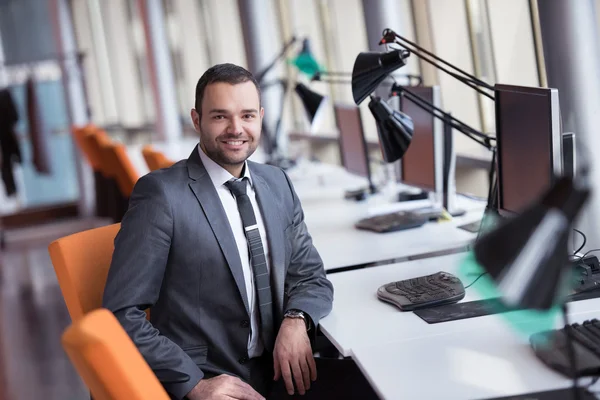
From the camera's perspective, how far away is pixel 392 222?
321 centimetres

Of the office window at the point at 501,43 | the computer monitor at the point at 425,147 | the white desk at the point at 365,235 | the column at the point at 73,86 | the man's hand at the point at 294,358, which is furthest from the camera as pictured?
the column at the point at 73,86

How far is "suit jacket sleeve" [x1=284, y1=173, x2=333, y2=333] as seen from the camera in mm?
2119

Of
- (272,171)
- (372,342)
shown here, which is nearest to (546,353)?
(372,342)

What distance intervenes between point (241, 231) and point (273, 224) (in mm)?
102

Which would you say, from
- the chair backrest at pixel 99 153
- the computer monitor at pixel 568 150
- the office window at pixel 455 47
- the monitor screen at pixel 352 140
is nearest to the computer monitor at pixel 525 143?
the computer monitor at pixel 568 150

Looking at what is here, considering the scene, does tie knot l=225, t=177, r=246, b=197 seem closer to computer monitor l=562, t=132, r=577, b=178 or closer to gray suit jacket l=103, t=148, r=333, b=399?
gray suit jacket l=103, t=148, r=333, b=399

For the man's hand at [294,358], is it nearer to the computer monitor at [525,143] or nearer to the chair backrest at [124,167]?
the computer monitor at [525,143]

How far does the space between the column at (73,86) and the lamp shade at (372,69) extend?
7.06m

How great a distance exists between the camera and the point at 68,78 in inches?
360

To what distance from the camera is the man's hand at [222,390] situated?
1.87m

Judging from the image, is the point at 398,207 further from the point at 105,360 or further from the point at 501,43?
the point at 105,360

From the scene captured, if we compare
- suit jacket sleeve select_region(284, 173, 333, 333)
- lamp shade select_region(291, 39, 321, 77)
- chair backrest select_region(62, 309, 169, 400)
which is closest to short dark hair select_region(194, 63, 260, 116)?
suit jacket sleeve select_region(284, 173, 333, 333)

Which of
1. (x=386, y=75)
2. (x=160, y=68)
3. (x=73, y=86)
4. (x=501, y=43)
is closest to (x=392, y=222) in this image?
(x=386, y=75)

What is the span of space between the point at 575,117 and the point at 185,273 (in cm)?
131
